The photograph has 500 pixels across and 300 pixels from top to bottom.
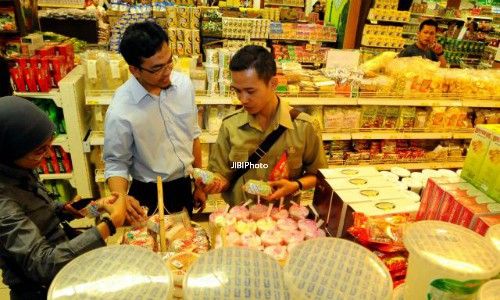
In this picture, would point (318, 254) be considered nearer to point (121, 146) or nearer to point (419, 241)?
point (419, 241)

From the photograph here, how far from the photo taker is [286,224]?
5.61ft

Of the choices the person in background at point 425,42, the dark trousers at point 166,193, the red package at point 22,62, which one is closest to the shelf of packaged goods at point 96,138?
the red package at point 22,62

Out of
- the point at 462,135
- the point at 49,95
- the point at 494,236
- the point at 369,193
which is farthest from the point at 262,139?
the point at 462,135

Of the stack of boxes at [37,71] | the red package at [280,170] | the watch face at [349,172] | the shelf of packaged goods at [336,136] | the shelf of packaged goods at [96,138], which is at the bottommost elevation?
the shelf of packaged goods at [96,138]

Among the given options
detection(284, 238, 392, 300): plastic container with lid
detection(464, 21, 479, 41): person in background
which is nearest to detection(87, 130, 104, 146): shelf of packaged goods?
detection(284, 238, 392, 300): plastic container with lid

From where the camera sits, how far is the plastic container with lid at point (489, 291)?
2.44 ft

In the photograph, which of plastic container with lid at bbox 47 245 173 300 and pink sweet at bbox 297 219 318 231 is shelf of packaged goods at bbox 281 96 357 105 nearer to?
pink sweet at bbox 297 219 318 231

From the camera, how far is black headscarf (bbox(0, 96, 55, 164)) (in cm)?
142

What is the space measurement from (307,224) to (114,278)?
1.17 m

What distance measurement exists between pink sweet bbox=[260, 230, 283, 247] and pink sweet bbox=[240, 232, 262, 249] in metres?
0.02

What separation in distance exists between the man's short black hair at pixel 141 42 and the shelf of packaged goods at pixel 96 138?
167 cm

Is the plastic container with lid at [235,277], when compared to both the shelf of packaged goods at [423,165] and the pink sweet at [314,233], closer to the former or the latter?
the pink sweet at [314,233]

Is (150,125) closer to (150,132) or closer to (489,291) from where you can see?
(150,132)

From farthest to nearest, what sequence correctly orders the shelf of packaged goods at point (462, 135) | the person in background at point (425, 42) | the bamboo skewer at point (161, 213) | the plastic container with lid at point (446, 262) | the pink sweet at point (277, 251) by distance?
the person in background at point (425, 42) < the shelf of packaged goods at point (462, 135) < the pink sweet at point (277, 251) < the bamboo skewer at point (161, 213) < the plastic container with lid at point (446, 262)
